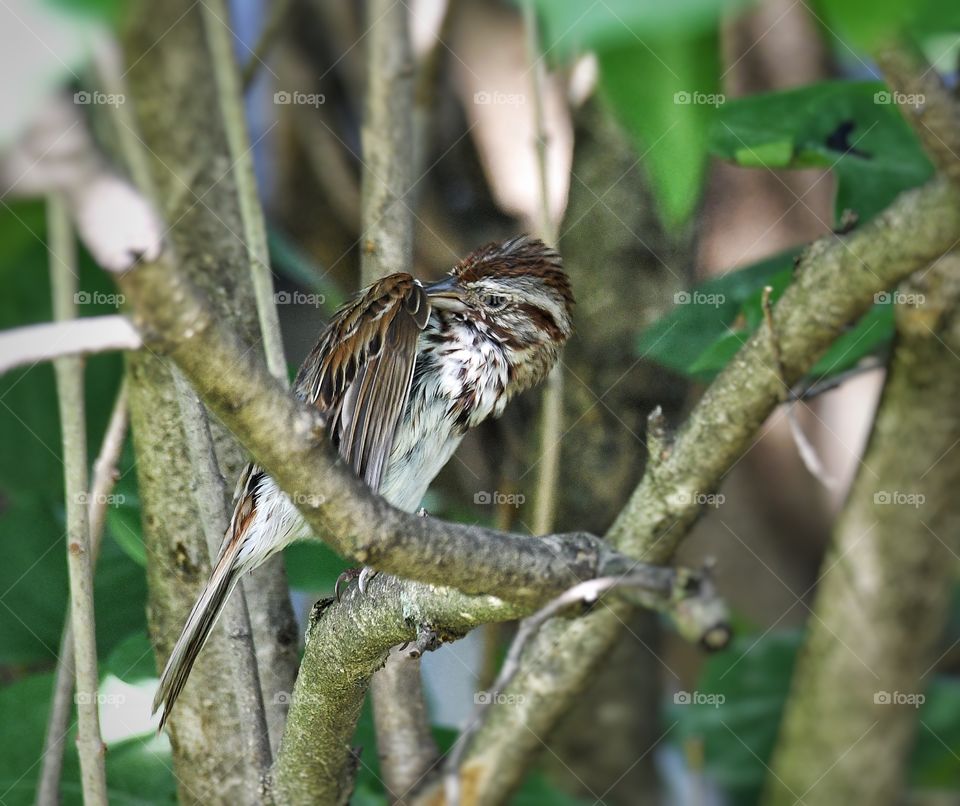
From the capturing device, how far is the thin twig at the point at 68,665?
5.94 ft

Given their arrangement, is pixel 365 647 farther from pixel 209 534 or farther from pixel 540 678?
pixel 540 678

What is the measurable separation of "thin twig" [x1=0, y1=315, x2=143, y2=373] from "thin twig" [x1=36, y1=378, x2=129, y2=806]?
695mm

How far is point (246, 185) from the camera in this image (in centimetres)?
201

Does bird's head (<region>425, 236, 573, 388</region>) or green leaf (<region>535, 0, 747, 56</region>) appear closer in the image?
green leaf (<region>535, 0, 747, 56</region>)

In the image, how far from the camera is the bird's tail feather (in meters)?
1.76

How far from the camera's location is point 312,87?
391cm

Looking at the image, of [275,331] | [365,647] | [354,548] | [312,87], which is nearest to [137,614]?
[275,331]

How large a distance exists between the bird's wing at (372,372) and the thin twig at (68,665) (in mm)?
381

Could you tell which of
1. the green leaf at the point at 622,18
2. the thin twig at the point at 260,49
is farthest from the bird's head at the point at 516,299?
the green leaf at the point at 622,18

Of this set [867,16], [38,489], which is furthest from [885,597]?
[867,16]

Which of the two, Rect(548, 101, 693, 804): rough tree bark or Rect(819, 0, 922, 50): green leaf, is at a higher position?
Rect(548, 101, 693, 804): rough tree bark

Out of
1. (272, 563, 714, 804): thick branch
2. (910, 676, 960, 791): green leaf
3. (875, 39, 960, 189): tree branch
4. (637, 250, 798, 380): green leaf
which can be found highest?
(637, 250, 798, 380): green leaf

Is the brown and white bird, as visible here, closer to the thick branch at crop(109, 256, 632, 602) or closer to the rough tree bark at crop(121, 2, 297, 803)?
the rough tree bark at crop(121, 2, 297, 803)

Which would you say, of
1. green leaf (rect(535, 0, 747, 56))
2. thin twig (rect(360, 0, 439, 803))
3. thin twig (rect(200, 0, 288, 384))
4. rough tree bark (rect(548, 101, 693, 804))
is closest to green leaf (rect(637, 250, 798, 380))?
rough tree bark (rect(548, 101, 693, 804))
